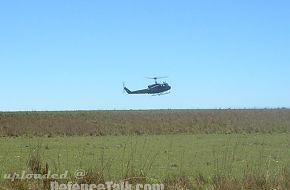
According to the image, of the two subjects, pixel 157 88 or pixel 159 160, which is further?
pixel 157 88

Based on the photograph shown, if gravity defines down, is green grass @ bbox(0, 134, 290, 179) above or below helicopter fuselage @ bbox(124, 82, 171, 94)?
below

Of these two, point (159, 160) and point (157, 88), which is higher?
point (157, 88)

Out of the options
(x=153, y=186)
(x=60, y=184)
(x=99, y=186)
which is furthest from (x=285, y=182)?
(x=60, y=184)

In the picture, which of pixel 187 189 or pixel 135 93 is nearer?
pixel 187 189

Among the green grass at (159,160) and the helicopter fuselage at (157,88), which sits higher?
the helicopter fuselage at (157,88)

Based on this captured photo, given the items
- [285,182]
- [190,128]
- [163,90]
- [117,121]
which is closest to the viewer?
[285,182]

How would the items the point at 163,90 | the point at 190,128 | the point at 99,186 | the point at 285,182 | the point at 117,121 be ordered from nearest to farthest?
the point at 99,186
the point at 285,182
the point at 190,128
the point at 163,90
the point at 117,121

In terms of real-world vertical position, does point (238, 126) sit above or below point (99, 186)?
above

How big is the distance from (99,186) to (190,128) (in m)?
52.9

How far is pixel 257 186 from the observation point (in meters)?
9.37

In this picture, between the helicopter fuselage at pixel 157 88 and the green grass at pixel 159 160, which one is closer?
the green grass at pixel 159 160

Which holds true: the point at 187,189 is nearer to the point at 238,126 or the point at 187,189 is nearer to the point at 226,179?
the point at 226,179

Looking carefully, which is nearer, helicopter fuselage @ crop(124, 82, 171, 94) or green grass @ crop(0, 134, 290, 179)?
green grass @ crop(0, 134, 290, 179)

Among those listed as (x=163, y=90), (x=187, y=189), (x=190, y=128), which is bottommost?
(x=187, y=189)
